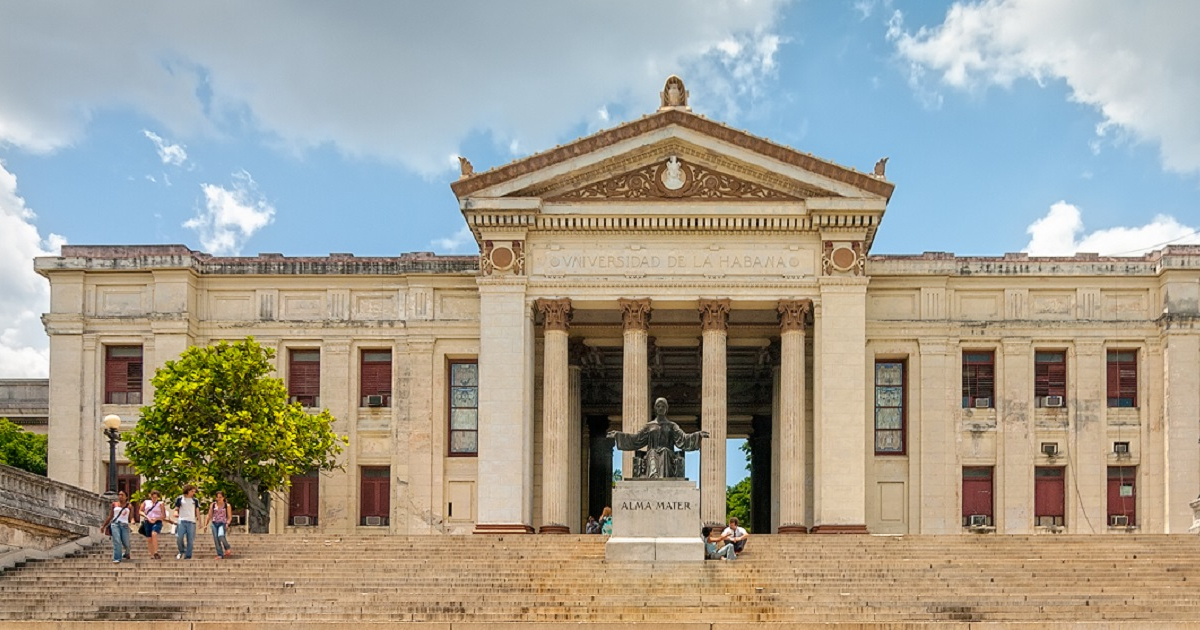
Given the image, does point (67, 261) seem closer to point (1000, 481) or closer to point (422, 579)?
point (422, 579)

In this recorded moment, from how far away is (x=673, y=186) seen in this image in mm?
48250

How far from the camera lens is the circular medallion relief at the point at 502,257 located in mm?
48375

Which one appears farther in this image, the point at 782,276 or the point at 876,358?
the point at 876,358

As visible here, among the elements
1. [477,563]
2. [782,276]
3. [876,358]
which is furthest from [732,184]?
[477,563]

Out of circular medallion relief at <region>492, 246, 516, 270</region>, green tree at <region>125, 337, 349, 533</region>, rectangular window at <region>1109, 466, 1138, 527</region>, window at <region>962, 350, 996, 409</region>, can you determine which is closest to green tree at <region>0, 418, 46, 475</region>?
green tree at <region>125, 337, 349, 533</region>

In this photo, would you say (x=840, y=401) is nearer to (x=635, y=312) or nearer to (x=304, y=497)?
(x=635, y=312)

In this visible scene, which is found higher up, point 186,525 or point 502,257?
point 502,257

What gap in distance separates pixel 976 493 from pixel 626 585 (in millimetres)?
21654

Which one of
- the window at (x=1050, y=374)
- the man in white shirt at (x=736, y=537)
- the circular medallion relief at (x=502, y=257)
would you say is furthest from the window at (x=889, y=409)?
the man in white shirt at (x=736, y=537)

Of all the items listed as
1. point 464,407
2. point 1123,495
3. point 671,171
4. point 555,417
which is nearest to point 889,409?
point 1123,495

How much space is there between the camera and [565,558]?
123ft

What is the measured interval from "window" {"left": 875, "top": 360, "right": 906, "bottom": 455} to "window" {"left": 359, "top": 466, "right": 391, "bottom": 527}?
16.9 meters

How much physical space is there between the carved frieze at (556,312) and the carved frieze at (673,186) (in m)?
3.28

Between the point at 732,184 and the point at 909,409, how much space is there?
33.8 feet
